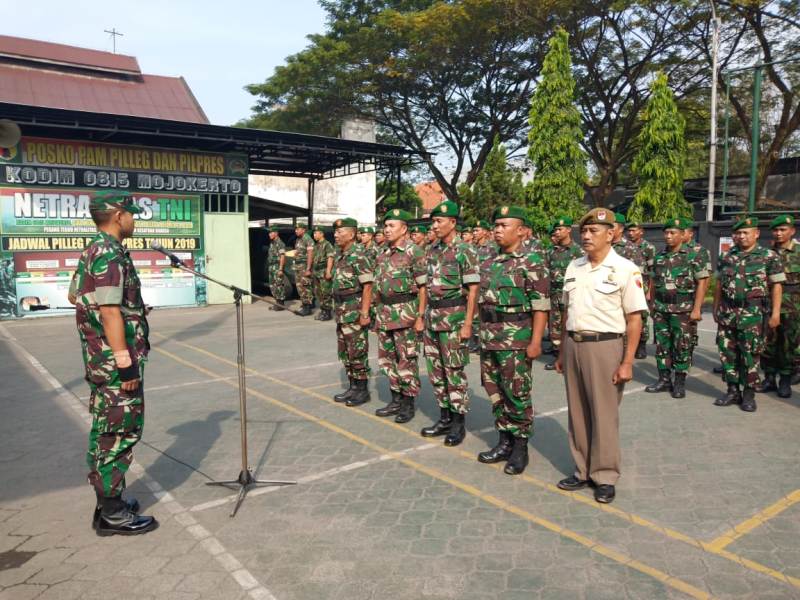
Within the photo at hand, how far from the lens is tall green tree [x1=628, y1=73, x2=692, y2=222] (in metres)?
21.8

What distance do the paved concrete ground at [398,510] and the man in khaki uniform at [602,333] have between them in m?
0.36

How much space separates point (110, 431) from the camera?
142 inches

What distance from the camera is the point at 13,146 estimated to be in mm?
13438

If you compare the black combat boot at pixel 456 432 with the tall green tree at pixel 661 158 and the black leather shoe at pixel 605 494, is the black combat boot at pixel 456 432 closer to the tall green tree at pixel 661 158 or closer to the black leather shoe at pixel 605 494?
the black leather shoe at pixel 605 494

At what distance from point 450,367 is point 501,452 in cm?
87

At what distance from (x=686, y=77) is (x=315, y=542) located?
2536 cm

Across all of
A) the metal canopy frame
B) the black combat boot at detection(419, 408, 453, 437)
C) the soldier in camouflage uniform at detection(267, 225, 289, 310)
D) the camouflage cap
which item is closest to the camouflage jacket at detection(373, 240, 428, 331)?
the black combat boot at detection(419, 408, 453, 437)

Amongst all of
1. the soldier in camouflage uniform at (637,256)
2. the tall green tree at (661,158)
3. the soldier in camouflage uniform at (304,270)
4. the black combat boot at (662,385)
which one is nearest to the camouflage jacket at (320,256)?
the soldier in camouflage uniform at (304,270)

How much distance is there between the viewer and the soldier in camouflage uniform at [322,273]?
13984mm

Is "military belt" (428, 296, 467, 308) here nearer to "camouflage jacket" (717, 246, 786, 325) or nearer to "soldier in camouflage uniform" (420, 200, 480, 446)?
"soldier in camouflage uniform" (420, 200, 480, 446)

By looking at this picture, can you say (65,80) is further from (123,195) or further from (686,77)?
(686,77)

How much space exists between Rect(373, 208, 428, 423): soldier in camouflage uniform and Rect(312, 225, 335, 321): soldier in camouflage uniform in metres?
8.11

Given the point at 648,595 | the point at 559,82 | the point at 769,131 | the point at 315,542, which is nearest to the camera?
the point at 648,595

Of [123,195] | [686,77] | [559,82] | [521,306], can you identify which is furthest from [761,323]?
[686,77]
